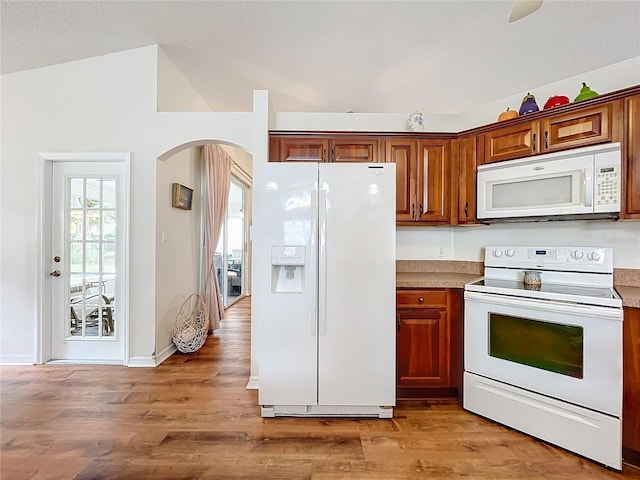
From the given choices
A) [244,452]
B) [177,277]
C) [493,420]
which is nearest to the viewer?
[244,452]

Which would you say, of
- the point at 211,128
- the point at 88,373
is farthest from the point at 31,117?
the point at 88,373

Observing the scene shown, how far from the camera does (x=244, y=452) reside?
1857 millimetres

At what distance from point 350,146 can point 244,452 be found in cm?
232

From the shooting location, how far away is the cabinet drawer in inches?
94.8

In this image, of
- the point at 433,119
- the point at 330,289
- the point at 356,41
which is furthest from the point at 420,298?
the point at 356,41

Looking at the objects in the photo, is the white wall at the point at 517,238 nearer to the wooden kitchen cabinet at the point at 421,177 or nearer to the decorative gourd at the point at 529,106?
the wooden kitchen cabinet at the point at 421,177

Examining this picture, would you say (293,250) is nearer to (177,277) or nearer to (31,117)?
(177,277)

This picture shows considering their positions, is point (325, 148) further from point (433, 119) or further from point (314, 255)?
point (433, 119)

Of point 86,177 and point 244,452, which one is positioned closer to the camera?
point 244,452

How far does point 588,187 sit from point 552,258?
Answer: 54cm

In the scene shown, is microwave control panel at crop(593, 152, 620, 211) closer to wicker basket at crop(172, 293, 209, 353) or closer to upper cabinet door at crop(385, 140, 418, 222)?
upper cabinet door at crop(385, 140, 418, 222)

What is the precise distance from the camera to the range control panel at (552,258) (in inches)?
84.8

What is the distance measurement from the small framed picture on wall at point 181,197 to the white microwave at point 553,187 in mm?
2980

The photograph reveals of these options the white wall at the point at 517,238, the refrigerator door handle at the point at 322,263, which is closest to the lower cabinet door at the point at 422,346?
the refrigerator door handle at the point at 322,263
